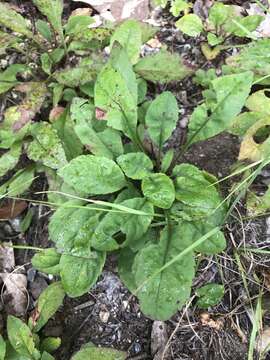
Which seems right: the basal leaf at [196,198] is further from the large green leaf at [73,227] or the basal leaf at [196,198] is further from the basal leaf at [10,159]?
the basal leaf at [10,159]

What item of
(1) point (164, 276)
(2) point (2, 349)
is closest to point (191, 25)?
(1) point (164, 276)

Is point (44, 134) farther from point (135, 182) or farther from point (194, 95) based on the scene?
point (194, 95)

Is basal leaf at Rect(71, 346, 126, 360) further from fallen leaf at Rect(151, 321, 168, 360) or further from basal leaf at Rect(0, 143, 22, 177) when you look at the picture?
basal leaf at Rect(0, 143, 22, 177)

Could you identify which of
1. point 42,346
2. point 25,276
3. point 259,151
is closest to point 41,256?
point 25,276

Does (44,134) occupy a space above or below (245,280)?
above

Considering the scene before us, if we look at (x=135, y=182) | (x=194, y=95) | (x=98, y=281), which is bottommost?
(x=98, y=281)

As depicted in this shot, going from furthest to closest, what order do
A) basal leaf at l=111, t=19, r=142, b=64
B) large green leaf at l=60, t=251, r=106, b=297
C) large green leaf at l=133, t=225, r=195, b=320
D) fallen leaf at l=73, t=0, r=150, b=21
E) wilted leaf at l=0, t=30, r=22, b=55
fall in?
fallen leaf at l=73, t=0, r=150, b=21 → wilted leaf at l=0, t=30, r=22, b=55 → basal leaf at l=111, t=19, r=142, b=64 → large green leaf at l=60, t=251, r=106, b=297 → large green leaf at l=133, t=225, r=195, b=320

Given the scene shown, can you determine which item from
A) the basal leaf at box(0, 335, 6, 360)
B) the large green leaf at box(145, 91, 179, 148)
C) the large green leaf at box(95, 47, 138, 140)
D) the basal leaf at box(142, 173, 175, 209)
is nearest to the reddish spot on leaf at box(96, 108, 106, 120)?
the large green leaf at box(95, 47, 138, 140)
